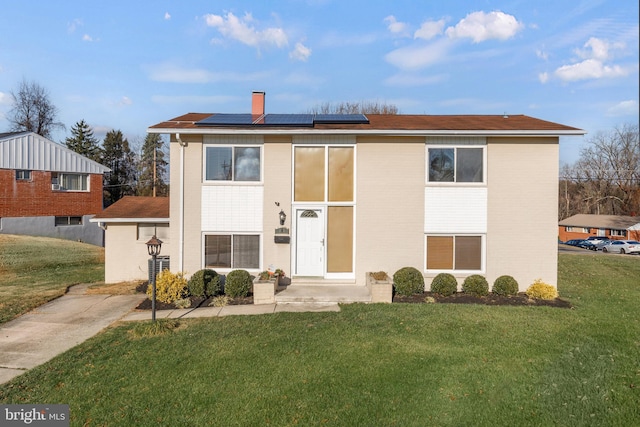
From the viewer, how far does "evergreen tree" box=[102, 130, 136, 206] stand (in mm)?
46812

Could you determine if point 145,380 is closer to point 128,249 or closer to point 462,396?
point 462,396

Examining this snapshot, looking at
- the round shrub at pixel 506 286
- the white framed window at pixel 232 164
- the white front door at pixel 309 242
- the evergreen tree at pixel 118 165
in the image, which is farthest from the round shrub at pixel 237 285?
the evergreen tree at pixel 118 165

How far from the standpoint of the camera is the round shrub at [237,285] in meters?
10.2

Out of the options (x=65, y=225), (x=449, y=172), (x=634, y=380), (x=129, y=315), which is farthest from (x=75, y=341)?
(x=65, y=225)

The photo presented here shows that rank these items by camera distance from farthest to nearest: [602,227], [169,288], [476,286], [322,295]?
[602,227] → [476,286] → [322,295] → [169,288]

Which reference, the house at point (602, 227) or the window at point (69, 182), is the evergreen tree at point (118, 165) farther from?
the house at point (602, 227)

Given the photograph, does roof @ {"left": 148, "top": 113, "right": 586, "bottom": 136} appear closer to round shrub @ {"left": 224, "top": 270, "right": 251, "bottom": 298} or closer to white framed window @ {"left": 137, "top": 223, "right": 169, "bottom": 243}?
white framed window @ {"left": 137, "top": 223, "right": 169, "bottom": 243}

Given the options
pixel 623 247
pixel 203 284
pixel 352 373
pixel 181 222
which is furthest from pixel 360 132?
pixel 623 247

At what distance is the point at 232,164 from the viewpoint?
11.3 meters

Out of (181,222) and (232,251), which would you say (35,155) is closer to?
(181,222)

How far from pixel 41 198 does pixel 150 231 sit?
56.1ft

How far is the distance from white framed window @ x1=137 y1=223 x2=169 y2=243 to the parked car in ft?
150

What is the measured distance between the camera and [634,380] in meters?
5.44

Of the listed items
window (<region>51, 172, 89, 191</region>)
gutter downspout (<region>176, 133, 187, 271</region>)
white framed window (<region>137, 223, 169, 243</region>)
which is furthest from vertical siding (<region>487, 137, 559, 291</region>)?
window (<region>51, 172, 89, 191</region>)
